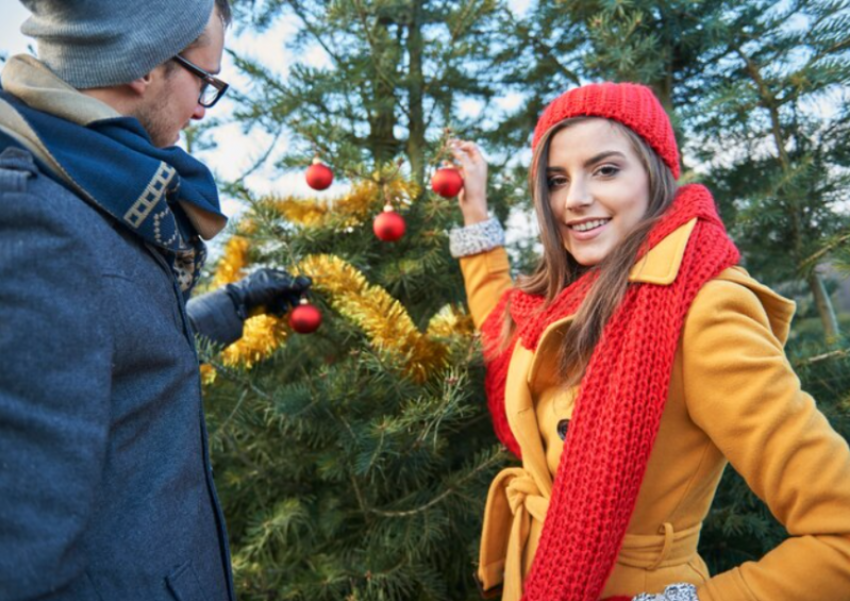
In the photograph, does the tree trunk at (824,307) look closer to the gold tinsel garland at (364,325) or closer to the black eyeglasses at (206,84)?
the gold tinsel garland at (364,325)

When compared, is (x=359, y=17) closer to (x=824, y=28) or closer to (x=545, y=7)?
(x=545, y=7)

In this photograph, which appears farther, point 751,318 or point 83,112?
point 751,318

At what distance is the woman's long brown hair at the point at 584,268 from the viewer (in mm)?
1184

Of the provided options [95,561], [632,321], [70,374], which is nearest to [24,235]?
[70,374]

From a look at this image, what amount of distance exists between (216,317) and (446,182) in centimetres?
68

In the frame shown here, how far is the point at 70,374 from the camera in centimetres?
74

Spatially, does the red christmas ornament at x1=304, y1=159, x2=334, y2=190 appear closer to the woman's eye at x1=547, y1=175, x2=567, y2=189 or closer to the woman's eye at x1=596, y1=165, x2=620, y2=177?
the woman's eye at x1=547, y1=175, x2=567, y2=189

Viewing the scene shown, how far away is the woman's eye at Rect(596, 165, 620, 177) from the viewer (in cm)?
126

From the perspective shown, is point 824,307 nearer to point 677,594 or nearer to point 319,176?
point 677,594

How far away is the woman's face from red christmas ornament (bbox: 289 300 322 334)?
66 cm

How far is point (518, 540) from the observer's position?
49.7 inches

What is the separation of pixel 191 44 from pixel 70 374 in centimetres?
64

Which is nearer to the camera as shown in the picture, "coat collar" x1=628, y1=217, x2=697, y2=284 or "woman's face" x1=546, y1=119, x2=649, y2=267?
"coat collar" x1=628, y1=217, x2=697, y2=284

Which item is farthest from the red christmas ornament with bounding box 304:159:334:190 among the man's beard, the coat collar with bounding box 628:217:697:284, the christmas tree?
the coat collar with bounding box 628:217:697:284
